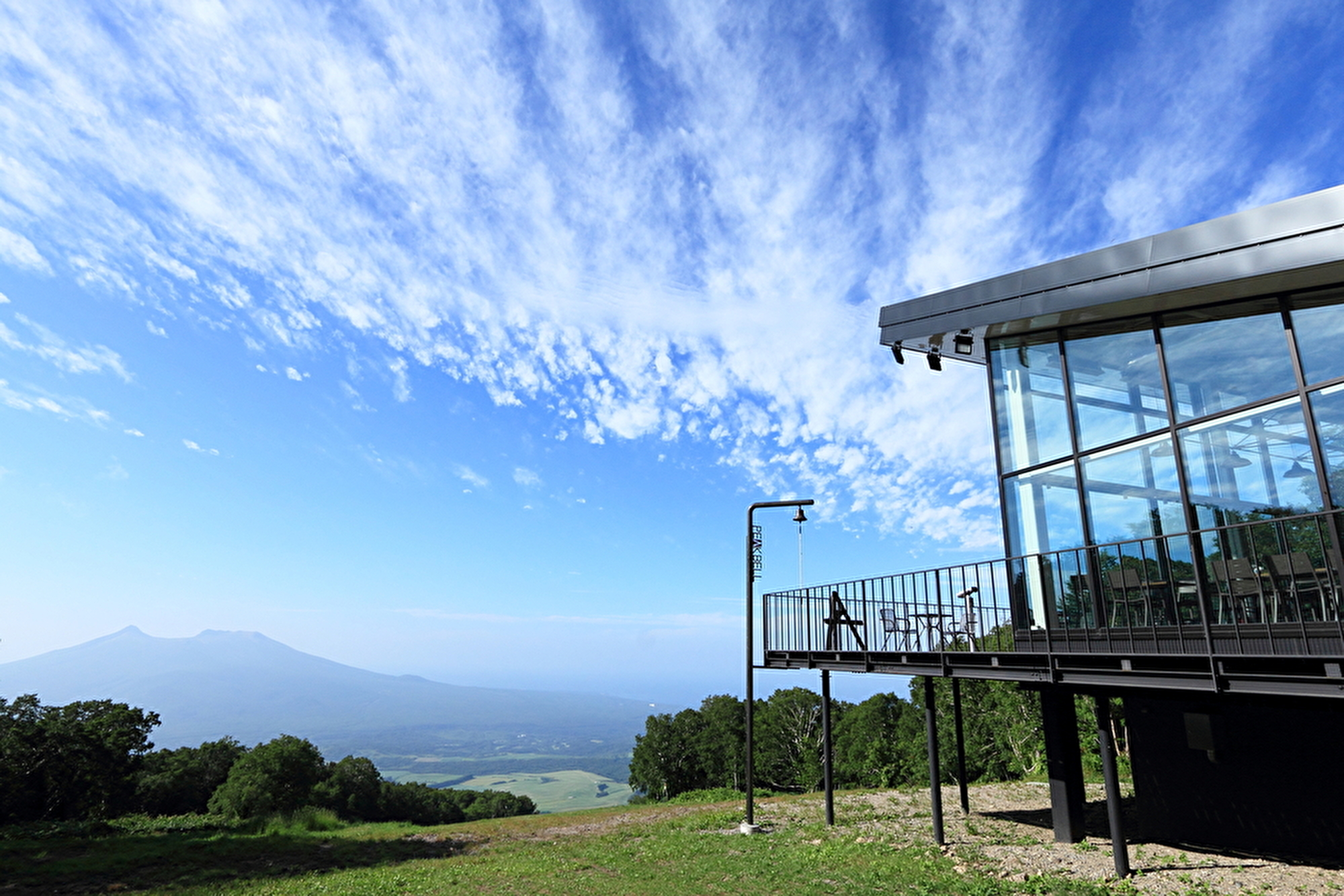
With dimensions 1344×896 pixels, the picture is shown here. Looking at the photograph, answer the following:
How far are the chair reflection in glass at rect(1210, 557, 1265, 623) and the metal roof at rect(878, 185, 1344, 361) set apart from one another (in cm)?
371

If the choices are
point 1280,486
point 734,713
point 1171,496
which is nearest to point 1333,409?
point 1280,486

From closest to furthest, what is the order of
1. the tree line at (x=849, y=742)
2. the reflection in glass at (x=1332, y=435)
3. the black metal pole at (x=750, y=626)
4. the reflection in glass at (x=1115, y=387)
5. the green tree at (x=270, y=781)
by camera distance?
the reflection in glass at (x=1332, y=435)
the reflection in glass at (x=1115, y=387)
the black metal pole at (x=750, y=626)
the green tree at (x=270, y=781)
the tree line at (x=849, y=742)

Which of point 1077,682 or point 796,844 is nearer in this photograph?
point 1077,682

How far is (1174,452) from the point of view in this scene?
9820mm

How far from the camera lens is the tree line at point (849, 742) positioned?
25.2 meters

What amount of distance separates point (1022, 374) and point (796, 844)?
9.27 m

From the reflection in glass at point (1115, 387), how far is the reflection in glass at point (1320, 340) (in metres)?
1.65

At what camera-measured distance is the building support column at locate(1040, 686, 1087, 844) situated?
10703 millimetres

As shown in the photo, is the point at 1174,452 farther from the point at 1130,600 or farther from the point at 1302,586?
the point at 1302,586

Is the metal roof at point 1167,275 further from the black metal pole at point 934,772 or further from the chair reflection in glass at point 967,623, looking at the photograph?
the black metal pole at point 934,772

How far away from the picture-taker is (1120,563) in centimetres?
959

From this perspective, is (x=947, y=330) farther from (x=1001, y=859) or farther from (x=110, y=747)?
(x=110, y=747)

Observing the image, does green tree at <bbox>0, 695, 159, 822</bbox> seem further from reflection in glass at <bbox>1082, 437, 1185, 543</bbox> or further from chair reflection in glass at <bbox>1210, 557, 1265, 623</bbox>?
chair reflection in glass at <bbox>1210, 557, 1265, 623</bbox>

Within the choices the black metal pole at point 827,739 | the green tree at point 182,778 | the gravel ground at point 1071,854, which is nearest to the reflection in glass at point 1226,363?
the gravel ground at point 1071,854
